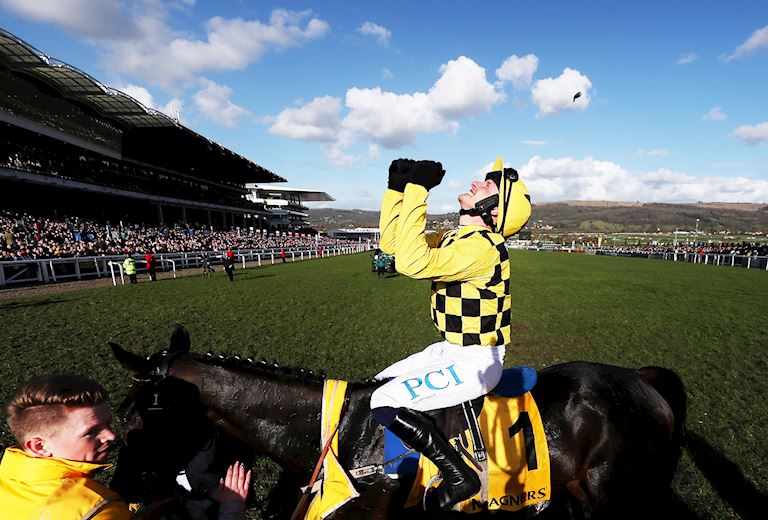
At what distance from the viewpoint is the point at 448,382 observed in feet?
7.14

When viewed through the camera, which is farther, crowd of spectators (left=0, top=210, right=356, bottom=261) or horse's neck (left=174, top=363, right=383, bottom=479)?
crowd of spectators (left=0, top=210, right=356, bottom=261)

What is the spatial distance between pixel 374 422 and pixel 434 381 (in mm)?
489

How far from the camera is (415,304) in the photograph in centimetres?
1228

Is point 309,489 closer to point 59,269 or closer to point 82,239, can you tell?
point 59,269

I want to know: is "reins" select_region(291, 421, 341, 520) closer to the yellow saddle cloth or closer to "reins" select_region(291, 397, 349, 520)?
"reins" select_region(291, 397, 349, 520)

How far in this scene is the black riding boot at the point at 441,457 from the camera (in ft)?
6.68

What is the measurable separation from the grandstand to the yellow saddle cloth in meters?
30.7

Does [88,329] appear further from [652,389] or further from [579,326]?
[579,326]

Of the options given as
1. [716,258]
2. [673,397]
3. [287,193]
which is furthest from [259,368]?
[287,193]

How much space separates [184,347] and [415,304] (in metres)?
10.2

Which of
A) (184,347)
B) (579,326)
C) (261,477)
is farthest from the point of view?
(579,326)

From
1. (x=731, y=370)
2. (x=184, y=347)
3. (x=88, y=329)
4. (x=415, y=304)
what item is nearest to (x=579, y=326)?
(x=731, y=370)

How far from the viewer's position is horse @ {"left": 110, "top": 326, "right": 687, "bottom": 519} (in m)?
2.15

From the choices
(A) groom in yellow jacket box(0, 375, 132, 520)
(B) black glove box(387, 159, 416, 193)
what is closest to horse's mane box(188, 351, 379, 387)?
(A) groom in yellow jacket box(0, 375, 132, 520)
